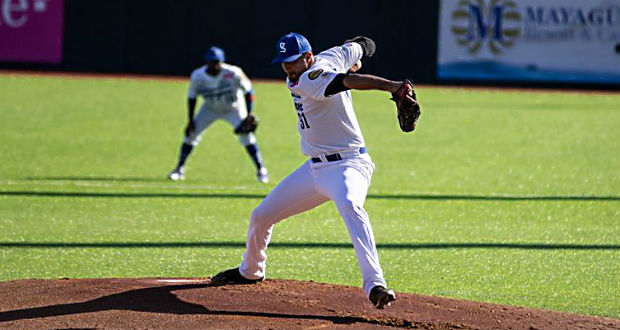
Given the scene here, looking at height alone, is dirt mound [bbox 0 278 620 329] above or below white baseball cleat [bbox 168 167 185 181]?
above

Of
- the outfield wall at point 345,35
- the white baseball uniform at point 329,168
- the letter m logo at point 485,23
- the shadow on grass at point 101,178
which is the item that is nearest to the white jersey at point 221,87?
the shadow on grass at point 101,178

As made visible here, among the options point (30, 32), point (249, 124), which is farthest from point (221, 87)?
point (30, 32)

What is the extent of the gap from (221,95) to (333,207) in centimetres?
303

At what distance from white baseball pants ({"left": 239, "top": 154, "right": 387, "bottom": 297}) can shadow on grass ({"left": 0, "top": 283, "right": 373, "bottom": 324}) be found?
439 millimetres

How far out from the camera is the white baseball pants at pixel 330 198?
6.26 metres

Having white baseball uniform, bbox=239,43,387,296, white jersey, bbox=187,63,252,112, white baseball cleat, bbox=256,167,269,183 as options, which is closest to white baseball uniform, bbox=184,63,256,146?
white jersey, bbox=187,63,252,112

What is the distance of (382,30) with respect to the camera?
95.9ft

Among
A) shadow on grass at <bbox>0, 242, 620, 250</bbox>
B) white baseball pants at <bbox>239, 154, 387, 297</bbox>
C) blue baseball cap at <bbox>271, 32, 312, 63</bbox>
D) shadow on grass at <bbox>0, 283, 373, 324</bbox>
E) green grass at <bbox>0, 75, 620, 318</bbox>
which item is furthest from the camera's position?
shadow on grass at <bbox>0, 242, 620, 250</bbox>

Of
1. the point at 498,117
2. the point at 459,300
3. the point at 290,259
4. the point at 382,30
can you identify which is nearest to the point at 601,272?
the point at 459,300

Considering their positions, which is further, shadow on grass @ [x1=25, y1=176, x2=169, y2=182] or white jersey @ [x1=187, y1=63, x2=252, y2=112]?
white jersey @ [x1=187, y1=63, x2=252, y2=112]

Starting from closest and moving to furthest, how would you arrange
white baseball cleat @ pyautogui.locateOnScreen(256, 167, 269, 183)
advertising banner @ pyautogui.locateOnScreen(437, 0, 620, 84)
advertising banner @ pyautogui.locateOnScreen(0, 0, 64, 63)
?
1. white baseball cleat @ pyautogui.locateOnScreen(256, 167, 269, 183)
2. advertising banner @ pyautogui.locateOnScreen(437, 0, 620, 84)
3. advertising banner @ pyautogui.locateOnScreen(0, 0, 64, 63)

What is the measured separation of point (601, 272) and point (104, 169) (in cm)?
822

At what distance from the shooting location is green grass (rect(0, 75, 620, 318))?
8438 mm

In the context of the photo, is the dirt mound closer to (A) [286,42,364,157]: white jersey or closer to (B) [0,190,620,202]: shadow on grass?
(A) [286,42,364,157]: white jersey
